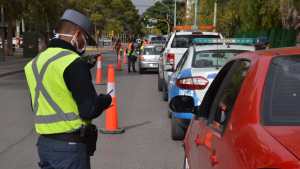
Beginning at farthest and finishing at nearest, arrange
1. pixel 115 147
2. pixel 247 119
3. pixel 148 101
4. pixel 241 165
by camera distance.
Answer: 1. pixel 148 101
2. pixel 115 147
3. pixel 247 119
4. pixel 241 165

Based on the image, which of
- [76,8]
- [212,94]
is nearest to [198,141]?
[212,94]

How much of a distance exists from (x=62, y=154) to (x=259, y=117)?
1470 mm

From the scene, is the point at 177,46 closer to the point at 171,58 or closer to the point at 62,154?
the point at 171,58

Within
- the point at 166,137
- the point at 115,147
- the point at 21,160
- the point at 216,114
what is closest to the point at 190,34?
the point at 166,137

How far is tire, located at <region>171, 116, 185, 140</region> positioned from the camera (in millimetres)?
9203

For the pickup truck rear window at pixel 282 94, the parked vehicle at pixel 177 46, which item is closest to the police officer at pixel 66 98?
the pickup truck rear window at pixel 282 94

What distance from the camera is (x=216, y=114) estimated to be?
393 cm

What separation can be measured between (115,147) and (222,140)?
5770 millimetres

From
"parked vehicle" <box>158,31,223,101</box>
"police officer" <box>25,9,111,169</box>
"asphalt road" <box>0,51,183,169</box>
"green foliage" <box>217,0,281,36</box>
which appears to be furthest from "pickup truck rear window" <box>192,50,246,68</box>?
"green foliage" <box>217,0,281,36</box>

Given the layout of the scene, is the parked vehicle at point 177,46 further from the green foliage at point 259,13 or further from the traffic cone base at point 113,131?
the green foliage at point 259,13

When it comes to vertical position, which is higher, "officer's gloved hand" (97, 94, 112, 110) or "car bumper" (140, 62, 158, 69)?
"officer's gloved hand" (97, 94, 112, 110)

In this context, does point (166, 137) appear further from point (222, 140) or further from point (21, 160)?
point (222, 140)

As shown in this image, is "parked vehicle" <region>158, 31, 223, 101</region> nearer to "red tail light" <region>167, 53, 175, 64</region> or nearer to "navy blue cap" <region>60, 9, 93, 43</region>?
"red tail light" <region>167, 53, 175, 64</region>

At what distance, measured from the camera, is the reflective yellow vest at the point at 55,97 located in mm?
3785
